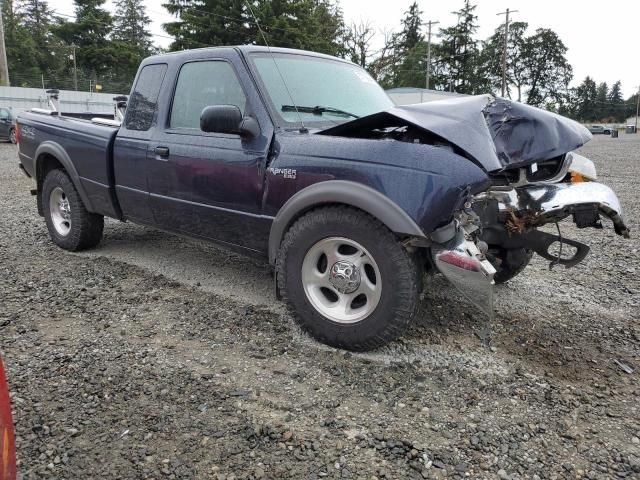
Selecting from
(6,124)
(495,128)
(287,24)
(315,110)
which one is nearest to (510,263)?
(495,128)

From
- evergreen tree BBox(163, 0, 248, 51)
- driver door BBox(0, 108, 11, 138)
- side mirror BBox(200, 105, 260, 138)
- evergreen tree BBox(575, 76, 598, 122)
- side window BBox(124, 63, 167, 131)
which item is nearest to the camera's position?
side mirror BBox(200, 105, 260, 138)

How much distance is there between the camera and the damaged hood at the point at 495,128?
2.79 metres

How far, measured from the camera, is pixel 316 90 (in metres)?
3.72

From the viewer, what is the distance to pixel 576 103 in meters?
85.1

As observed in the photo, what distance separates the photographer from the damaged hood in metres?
2.79

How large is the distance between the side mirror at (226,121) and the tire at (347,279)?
0.73 meters

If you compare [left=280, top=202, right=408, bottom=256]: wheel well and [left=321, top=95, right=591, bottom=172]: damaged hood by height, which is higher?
[left=321, top=95, right=591, bottom=172]: damaged hood

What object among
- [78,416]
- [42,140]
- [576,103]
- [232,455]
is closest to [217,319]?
[78,416]

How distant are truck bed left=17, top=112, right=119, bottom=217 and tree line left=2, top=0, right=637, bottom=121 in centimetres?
2680

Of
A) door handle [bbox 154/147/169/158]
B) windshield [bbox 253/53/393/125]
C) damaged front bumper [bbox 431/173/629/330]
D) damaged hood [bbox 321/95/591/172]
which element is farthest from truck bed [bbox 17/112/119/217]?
damaged front bumper [bbox 431/173/629/330]

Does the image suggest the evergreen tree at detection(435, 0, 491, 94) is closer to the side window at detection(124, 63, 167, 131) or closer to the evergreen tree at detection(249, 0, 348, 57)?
the evergreen tree at detection(249, 0, 348, 57)

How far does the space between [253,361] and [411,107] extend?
182 centimetres

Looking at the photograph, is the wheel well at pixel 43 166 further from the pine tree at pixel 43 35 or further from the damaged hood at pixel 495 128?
the pine tree at pixel 43 35

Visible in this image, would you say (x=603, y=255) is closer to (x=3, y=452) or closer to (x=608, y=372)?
(x=608, y=372)
